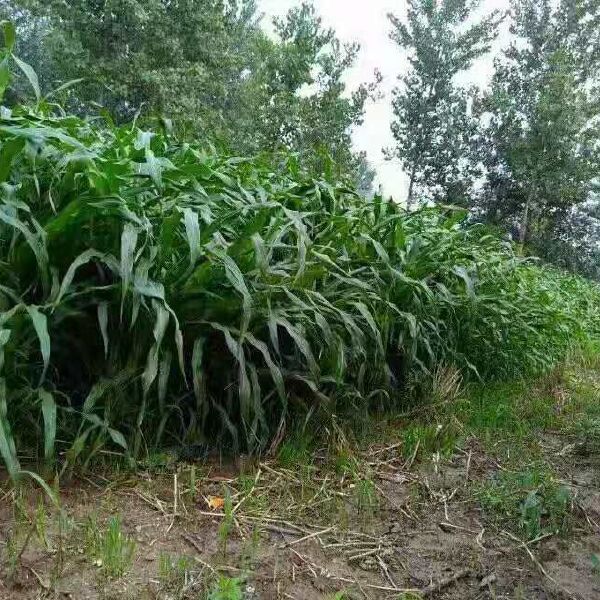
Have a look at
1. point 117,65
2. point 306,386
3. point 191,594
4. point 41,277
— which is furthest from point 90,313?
point 117,65

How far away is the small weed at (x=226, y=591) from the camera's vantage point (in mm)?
1034

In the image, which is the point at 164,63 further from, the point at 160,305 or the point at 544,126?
the point at 160,305

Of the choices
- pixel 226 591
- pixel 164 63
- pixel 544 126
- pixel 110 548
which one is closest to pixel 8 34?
pixel 110 548

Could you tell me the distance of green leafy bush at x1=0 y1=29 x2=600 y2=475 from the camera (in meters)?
1.46

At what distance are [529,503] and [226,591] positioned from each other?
0.82 m

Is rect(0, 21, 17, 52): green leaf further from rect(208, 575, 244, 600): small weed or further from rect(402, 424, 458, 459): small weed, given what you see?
rect(402, 424, 458, 459): small weed

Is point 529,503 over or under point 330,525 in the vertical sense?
over

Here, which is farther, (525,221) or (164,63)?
(525,221)

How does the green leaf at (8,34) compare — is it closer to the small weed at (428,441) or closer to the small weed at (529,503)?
the small weed at (428,441)

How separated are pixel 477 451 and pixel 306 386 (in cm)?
60

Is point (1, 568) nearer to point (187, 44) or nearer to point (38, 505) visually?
point (38, 505)

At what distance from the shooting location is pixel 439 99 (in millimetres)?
17609

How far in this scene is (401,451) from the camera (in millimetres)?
1892

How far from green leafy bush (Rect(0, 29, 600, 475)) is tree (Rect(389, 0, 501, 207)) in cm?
1600
